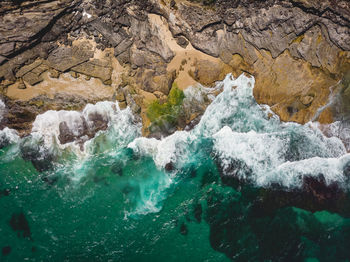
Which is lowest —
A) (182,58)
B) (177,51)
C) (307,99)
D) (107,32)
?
(307,99)

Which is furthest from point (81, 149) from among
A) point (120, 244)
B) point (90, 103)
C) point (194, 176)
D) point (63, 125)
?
point (194, 176)

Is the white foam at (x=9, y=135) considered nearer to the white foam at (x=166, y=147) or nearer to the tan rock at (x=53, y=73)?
Answer: the tan rock at (x=53, y=73)

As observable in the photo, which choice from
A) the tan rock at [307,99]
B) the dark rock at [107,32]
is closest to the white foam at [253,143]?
the tan rock at [307,99]

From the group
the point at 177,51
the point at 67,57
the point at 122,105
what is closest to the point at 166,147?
the point at 122,105

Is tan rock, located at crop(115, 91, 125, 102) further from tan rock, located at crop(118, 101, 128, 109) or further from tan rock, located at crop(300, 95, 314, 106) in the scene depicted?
tan rock, located at crop(300, 95, 314, 106)

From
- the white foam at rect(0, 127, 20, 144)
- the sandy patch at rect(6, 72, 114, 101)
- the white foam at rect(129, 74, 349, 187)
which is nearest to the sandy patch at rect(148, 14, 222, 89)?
the white foam at rect(129, 74, 349, 187)

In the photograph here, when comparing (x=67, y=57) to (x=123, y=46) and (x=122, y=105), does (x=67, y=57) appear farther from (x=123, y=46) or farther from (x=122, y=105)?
(x=122, y=105)
